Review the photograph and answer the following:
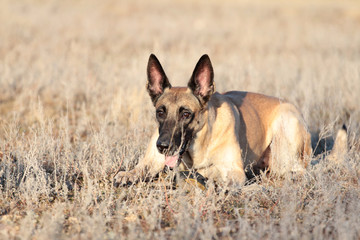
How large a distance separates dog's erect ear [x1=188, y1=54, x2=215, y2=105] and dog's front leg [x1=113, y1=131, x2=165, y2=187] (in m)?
0.71

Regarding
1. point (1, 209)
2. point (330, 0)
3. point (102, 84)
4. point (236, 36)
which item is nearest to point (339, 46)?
point (236, 36)

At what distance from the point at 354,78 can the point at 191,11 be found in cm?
1581

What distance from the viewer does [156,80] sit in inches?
189

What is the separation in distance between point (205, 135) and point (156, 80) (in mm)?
Result: 839

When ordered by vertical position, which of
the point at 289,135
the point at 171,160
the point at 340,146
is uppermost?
the point at 171,160

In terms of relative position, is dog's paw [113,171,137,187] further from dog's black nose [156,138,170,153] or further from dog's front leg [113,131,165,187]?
dog's black nose [156,138,170,153]

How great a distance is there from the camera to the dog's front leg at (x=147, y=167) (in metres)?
4.50

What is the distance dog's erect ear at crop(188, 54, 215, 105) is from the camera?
183 inches

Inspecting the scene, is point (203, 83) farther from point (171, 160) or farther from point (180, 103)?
point (171, 160)

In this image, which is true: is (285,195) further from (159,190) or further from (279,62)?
(279,62)

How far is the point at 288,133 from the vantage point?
5.62m

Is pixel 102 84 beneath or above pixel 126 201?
above

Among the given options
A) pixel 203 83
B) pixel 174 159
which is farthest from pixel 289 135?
pixel 174 159

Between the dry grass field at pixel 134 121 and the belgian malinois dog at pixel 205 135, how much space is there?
28 centimetres
